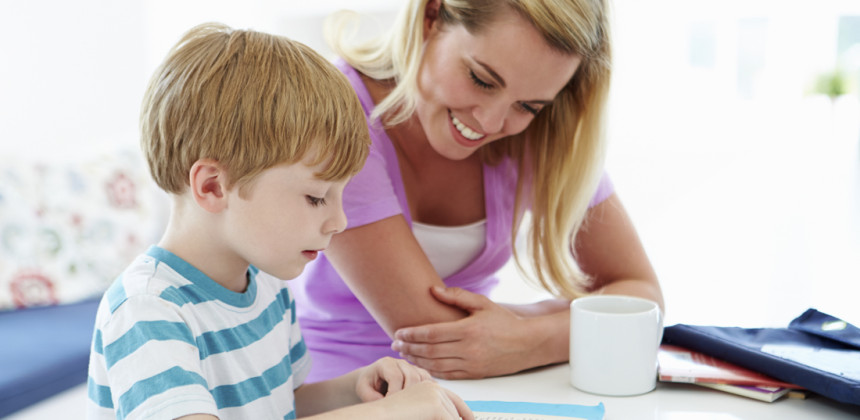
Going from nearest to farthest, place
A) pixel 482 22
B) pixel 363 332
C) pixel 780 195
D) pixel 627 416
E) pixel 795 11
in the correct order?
1. pixel 627 416
2. pixel 482 22
3. pixel 363 332
4. pixel 780 195
5. pixel 795 11

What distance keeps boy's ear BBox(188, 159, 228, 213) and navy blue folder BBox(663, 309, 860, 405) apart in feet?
1.96

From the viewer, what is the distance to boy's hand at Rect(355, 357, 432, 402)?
0.90m

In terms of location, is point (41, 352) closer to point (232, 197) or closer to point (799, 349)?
point (232, 197)

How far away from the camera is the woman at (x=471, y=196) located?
106cm

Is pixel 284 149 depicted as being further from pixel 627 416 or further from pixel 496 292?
pixel 496 292

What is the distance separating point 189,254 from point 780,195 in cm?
259

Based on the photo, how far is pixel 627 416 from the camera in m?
0.87

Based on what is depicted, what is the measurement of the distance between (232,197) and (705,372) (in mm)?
572

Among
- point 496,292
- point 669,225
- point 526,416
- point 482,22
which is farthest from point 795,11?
point 526,416

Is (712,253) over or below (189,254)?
below

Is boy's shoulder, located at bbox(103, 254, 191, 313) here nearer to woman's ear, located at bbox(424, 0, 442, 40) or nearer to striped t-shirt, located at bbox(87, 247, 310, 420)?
striped t-shirt, located at bbox(87, 247, 310, 420)

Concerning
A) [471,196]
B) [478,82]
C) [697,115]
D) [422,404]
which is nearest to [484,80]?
[478,82]

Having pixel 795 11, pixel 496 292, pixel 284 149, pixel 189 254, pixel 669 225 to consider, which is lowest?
pixel 496 292

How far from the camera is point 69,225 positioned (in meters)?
2.40
